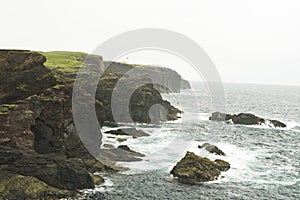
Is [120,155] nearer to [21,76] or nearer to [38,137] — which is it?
[38,137]

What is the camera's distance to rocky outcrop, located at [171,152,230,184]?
3400 cm

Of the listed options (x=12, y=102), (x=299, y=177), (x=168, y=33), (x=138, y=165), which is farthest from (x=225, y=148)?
(x=12, y=102)

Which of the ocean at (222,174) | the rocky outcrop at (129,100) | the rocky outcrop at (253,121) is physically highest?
the rocky outcrop at (129,100)

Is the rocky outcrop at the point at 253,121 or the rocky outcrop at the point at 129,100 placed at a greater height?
the rocky outcrop at the point at 129,100

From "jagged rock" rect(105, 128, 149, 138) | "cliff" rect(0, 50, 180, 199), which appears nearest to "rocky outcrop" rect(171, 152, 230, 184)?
"cliff" rect(0, 50, 180, 199)

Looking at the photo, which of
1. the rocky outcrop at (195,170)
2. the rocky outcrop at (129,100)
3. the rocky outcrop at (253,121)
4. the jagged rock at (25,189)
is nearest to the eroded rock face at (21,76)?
the jagged rock at (25,189)

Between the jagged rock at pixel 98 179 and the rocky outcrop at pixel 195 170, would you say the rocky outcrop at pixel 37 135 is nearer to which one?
the jagged rock at pixel 98 179

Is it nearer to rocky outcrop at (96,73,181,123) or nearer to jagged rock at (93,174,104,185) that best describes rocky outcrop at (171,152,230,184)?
jagged rock at (93,174,104,185)

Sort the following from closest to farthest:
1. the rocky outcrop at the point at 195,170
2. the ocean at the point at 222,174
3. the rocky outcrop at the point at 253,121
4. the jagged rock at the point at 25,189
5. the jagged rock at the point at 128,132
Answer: the jagged rock at the point at 25,189 → the ocean at the point at 222,174 → the rocky outcrop at the point at 195,170 → the jagged rock at the point at 128,132 → the rocky outcrop at the point at 253,121

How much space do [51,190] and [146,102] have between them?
49860 millimetres

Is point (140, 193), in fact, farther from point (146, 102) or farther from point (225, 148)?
point (146, 102)

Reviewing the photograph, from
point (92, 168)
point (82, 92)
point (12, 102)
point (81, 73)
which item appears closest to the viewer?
point (12, 102)

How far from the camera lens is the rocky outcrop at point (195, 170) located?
3400 centimetres

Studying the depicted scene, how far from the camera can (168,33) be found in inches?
1563
